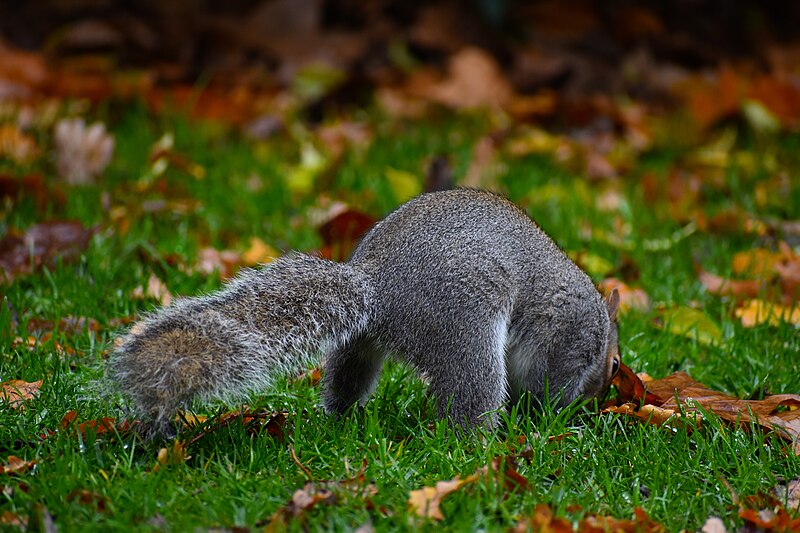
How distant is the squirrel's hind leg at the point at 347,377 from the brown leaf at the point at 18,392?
0.83 meters

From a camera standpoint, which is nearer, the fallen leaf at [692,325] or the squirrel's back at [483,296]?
the squirrel's back at [483,296]

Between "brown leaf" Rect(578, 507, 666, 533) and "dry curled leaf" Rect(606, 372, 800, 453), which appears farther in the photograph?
"dry curled leaf" Rect(606, 372, 800, 453)

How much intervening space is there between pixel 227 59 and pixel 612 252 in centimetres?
383

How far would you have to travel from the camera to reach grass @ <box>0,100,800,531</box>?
95.7 inches

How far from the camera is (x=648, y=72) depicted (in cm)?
789

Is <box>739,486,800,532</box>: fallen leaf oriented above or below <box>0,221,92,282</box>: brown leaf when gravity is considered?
above

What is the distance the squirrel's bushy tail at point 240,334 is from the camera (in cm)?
246

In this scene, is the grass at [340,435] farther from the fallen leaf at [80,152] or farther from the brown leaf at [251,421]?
the fallen leaf at [80,152]

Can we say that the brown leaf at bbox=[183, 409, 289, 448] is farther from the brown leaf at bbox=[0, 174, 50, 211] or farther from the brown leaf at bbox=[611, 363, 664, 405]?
the brown leaf at bbox=[0, 174, 50, 211]

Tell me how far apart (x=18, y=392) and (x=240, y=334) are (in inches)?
28.7

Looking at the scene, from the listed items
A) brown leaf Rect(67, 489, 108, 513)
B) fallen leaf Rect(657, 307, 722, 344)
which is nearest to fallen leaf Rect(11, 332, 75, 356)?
brown leaf Rect(67, 489, 108, 513)

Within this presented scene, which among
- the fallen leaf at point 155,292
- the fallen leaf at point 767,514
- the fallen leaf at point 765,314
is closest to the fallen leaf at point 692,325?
the fallen leaf at point 765,314

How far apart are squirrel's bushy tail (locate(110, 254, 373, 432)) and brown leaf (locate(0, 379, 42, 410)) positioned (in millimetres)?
387

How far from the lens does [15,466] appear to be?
2521 millimetres
